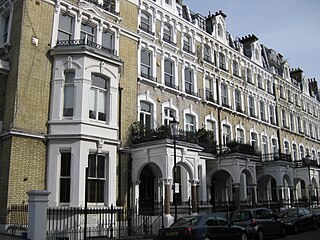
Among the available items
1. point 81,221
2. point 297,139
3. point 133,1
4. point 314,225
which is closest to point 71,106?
point 81,221

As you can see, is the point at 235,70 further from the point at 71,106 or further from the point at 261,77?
the point at 71,106

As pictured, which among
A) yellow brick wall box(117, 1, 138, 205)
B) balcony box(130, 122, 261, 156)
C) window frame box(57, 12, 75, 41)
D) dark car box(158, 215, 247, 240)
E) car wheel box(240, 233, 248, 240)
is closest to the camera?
dark car box(158, 215, 247, 240)

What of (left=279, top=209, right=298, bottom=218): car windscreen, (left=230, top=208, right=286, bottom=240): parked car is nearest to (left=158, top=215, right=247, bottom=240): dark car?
(left=230, top=208, right=286, bottom=240): parked car

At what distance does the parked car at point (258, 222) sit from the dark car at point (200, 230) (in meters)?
2.07

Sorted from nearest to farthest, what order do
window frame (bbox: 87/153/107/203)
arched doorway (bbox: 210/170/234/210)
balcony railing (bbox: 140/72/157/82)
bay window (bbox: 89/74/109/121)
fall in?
1. window frame (bbox: 87/153/107/203)
2. bay window (bbox: 89/74/109/121)
3. balcony railing (bbox: 140/72/157/82)
4. arched doorway (bbox: 210/170/234/210)

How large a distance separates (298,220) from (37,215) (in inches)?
607

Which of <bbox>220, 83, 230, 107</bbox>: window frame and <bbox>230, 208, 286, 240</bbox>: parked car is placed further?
<bbox>220, 83, 230, 107</bbox>: window frame

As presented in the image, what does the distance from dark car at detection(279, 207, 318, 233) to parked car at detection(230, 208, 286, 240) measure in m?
2.46

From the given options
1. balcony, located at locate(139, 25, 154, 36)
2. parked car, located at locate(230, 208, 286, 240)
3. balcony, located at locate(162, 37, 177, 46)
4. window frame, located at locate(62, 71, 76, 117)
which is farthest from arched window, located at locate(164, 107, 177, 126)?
parked car, located at locate(230, 208, 286, 240)

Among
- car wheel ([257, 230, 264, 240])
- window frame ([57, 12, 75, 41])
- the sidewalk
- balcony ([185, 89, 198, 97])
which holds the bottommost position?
car wheel ([257, 230, 264, 240])

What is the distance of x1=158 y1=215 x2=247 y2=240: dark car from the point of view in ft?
43.3

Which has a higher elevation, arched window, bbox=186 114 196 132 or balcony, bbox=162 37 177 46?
balcony, bbox=162 37 177 46

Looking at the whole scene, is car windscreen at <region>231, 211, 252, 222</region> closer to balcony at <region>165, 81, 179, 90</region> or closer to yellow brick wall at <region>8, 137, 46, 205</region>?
yellow brick wall at <region>8, 137, 46, 205</region>

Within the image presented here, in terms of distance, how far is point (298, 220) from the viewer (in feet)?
72.1
